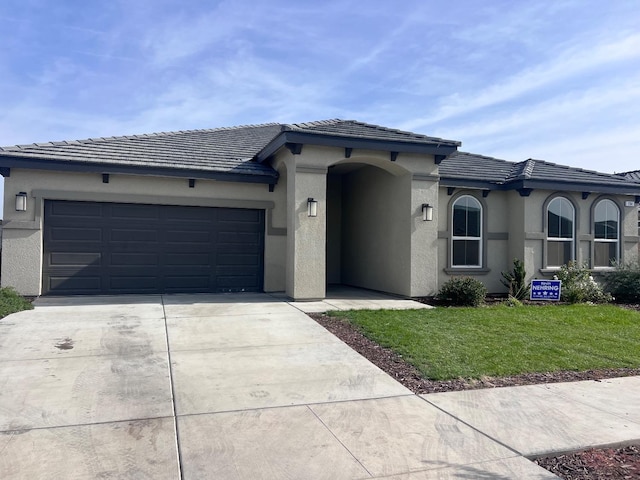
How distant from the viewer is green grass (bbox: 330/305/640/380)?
6824mm

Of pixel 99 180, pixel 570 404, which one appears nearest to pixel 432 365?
pixel 570 404

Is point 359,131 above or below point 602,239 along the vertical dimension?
above

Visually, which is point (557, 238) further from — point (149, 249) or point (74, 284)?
point (74, 284)

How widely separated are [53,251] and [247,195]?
4.75m

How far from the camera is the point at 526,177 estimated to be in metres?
13.9

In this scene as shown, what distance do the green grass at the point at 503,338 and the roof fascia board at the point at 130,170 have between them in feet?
16.0

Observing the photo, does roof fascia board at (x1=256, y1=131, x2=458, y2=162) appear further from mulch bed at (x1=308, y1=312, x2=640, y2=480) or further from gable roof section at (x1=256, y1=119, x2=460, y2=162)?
mulch bed at (x1=308, y1=312, x2=640, y2=480)

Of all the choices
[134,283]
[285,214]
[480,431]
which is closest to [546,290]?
[285,214]

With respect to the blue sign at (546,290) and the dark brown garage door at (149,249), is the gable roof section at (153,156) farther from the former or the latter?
the blue sign at (546,290)

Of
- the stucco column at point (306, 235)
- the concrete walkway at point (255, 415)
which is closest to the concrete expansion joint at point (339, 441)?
the concrete walkway at point (255, 415)

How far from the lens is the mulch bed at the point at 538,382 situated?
396cm

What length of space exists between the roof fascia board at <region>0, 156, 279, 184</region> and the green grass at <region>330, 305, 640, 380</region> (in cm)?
487

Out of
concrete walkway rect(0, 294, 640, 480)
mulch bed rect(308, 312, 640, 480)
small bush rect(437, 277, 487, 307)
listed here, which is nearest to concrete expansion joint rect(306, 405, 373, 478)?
concrete walkway rect(0, 294, 640, 480)

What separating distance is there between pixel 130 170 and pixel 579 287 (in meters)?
11.6
